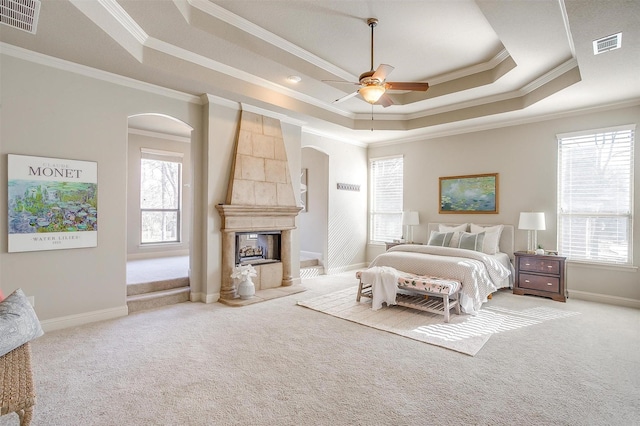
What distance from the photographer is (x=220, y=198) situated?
495cm

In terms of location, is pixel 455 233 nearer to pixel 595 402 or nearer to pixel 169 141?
pixel 595 402

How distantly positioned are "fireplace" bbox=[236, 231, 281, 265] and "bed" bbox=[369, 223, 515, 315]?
1676mm

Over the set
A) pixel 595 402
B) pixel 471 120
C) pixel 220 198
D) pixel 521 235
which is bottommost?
pixel 595 402

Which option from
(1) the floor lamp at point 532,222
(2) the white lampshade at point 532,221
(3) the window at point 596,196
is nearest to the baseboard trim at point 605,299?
(3) the window at point 596,196

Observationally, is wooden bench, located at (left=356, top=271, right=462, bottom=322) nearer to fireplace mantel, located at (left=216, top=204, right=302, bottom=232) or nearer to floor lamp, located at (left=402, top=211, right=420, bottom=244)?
fireplace mantel, located at (left=216, top=204, right=302, bottom=232)

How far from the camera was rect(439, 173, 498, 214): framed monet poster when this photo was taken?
19.9 feet

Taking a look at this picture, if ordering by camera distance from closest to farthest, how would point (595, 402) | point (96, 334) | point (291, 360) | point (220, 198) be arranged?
point (595, 402) → point (291, 360) → point (96, 334) → point (220, 198)

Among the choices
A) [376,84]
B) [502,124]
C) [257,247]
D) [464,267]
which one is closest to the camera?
[376,84]

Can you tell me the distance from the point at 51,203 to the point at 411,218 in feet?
18.5

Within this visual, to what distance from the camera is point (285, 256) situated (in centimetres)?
576

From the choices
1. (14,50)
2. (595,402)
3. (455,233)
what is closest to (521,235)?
(455,233)

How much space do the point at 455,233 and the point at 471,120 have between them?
1.97m

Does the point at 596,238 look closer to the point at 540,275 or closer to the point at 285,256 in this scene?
the point at 540,275

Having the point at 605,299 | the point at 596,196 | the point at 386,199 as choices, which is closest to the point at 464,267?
the point at 605,299
